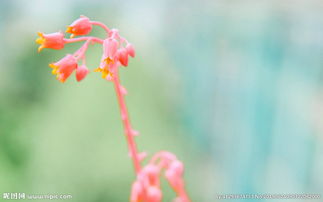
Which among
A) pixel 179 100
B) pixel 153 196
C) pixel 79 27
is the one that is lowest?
pixel 179 100

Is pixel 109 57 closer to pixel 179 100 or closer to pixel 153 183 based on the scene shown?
pixel 153 183

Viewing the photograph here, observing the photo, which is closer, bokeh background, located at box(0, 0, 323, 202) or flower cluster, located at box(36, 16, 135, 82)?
flower cluster, located at box(36, 16, 135, 82)

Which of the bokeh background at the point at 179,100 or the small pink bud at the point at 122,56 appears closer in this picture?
the small pink bud at the point at 122,56

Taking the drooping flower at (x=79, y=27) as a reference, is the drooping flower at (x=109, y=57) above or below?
below

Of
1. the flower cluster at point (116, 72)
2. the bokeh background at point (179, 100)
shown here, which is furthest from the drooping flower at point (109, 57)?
the bokeh background at point (179, 100)

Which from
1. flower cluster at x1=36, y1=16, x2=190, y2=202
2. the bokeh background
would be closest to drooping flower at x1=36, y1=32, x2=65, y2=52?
flower cluster at x1=36, y1=16, x2=190, y2=202

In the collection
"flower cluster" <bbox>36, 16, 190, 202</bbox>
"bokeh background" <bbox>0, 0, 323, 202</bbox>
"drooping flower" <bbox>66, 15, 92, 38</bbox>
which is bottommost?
"bokeh background" <bbox>0, 0, 323, 202</bbox>

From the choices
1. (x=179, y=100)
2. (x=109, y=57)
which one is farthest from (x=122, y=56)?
(x=179, y=100)

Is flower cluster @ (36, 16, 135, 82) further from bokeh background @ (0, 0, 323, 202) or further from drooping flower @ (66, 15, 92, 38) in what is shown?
bokeh background @ (0, 0, 323, 202)

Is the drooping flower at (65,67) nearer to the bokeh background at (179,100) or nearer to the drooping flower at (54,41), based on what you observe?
the drooping flower at (54,41)
